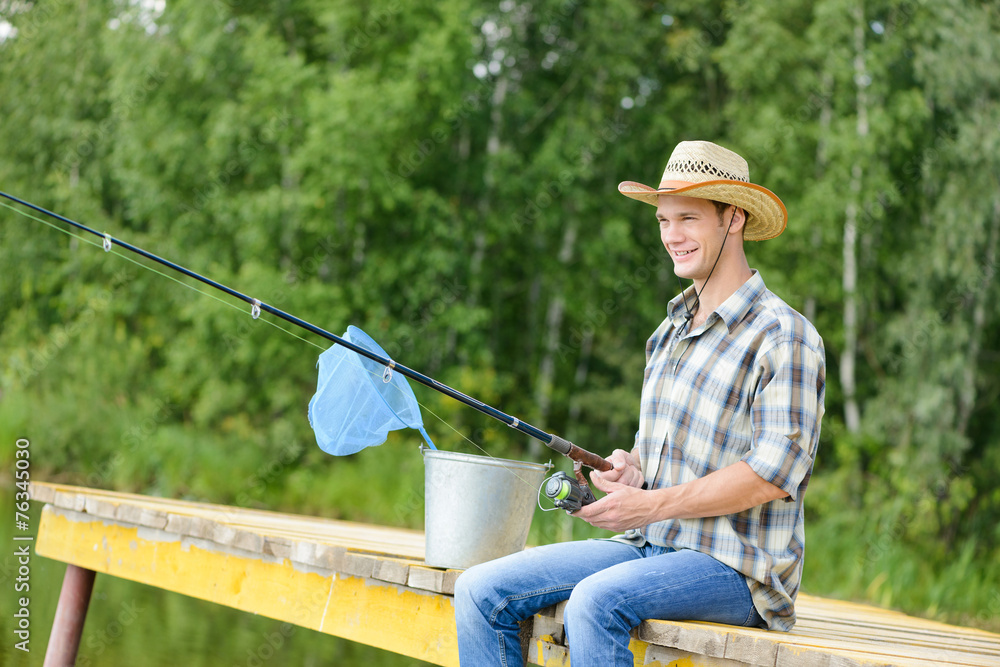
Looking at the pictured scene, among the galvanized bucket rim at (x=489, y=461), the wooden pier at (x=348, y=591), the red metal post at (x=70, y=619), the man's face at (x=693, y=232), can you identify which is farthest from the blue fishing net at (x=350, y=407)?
the red metal post at (x=70, y=619)

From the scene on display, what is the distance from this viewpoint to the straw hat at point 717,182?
2.03 meters

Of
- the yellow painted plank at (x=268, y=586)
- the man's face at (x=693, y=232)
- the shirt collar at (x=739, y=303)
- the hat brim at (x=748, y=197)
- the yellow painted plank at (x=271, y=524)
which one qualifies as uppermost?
the hat brim at (x=748, y=197)

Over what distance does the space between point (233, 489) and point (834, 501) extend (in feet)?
17.9

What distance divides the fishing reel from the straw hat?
0.63 meters

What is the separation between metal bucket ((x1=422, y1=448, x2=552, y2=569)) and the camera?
2201 mm

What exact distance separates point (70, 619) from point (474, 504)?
2118 mm

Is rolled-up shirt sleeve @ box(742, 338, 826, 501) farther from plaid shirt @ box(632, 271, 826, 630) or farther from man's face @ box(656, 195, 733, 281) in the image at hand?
man's face @ box(656, 195, 733, 281)

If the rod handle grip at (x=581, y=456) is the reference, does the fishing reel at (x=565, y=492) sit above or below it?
below

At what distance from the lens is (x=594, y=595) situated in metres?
1.79

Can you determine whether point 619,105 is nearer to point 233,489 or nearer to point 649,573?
point 233,489

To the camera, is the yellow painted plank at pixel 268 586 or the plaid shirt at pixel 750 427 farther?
the yellow painted plank at pixel 268 586

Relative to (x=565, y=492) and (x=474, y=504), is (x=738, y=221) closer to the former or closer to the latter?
(x=565, y=492)

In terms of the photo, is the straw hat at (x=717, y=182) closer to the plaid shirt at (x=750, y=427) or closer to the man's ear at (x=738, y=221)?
the man's ear at (x=738, y=221)

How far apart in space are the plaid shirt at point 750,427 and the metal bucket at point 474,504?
0.32 m
